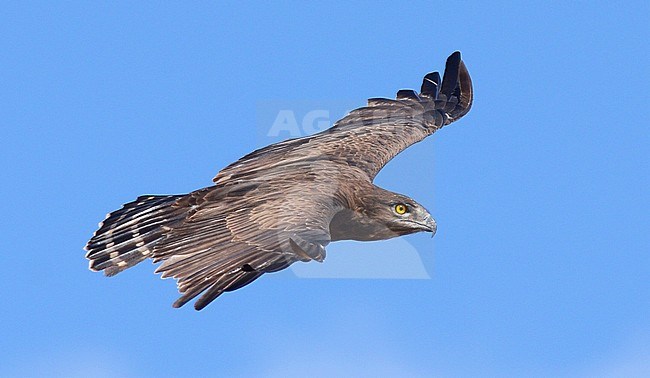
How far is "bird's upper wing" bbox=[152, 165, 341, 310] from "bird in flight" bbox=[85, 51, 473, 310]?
0.5 inches

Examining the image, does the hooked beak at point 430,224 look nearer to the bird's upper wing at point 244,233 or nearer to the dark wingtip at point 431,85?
the bird's upper wing at point 244,233

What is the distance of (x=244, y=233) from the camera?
16094mm

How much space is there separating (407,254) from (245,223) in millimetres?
3256

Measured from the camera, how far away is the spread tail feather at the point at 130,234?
1822 cm

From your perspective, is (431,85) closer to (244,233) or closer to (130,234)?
(130,234)

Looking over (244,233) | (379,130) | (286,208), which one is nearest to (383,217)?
(286,208)

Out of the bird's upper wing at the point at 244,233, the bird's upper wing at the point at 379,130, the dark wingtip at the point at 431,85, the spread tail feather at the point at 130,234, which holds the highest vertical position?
the dark wingtip at the point at 431,85

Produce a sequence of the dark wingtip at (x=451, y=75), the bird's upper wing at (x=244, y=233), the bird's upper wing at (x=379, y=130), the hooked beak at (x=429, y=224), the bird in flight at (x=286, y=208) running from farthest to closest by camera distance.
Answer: the dark wingtip at (x=451, y=75) → the bird's upper wing at (x=379, y=130) → the hooked beak at (x=429, y=224) → the bird in flight at (x=286, y=208) → the bird's upper wing at (x=244, y=233)

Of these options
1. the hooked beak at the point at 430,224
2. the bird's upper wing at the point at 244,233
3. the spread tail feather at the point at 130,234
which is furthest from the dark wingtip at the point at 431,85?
the spread tail feather at the point at 130,234

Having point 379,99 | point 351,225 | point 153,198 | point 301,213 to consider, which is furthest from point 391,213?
point 379,99

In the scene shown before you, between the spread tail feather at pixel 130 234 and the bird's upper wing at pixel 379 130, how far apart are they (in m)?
0.92

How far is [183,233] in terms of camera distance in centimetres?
1673

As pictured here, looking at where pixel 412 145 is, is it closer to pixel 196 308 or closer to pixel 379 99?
pixel 379 99

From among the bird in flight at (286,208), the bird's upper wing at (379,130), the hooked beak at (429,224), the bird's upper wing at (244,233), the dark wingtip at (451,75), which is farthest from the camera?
the dark wingtip at (451,75)
